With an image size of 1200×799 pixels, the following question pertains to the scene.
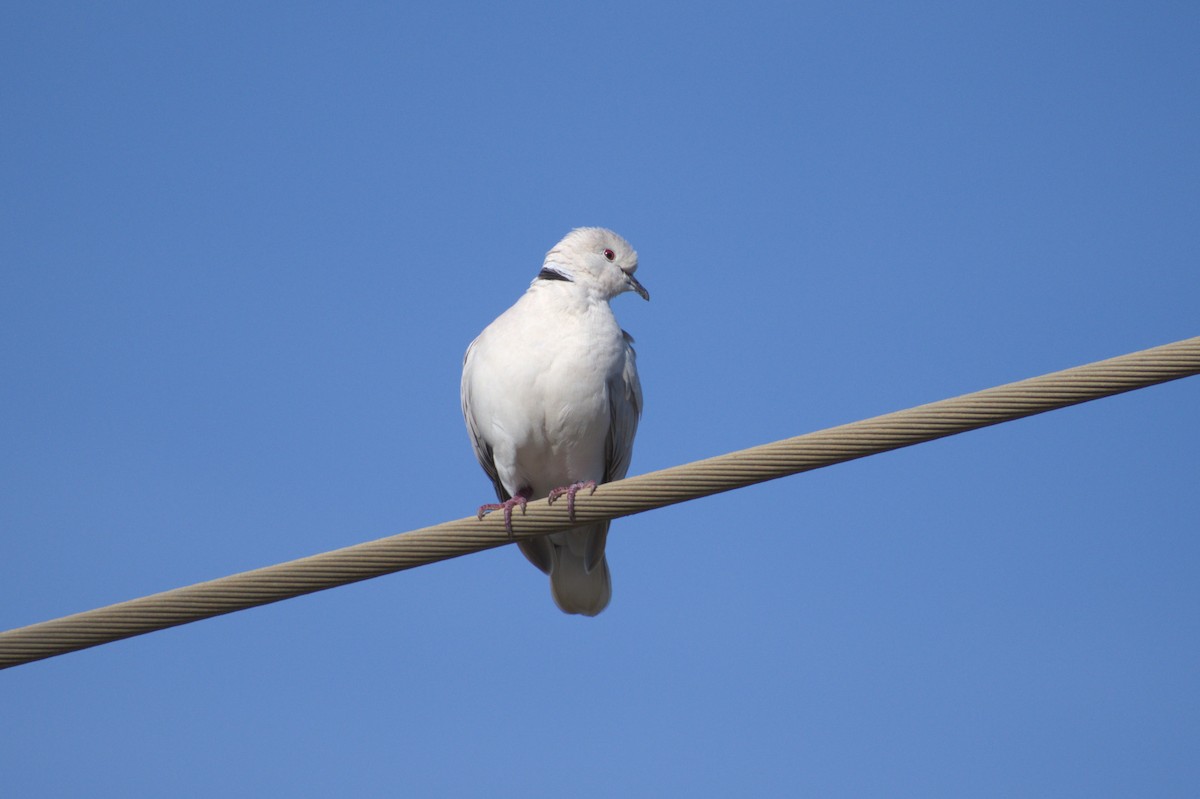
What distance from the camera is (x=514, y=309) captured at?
7.55m

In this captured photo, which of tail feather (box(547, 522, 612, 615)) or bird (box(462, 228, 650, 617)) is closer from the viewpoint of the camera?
bird (box(462, 228, 650, 617))

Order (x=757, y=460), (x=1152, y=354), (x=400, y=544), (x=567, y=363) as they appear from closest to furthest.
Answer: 1. (x=1152, y=354)
2. (x=757, y=460)
3. (x=400, y=544)
4. (x=567, y=363)

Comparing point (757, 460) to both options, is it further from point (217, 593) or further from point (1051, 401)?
point (217, 593)

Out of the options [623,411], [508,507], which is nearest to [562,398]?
[623,411]

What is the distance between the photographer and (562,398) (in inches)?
282

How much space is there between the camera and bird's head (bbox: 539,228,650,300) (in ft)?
25.8

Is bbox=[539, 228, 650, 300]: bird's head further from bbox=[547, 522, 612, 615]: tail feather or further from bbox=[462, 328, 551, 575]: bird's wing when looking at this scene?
bbox=[547, 522, 612, 615]: tail feather

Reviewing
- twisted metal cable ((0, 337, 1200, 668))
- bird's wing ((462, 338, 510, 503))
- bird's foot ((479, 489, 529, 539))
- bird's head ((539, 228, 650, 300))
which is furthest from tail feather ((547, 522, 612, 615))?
twisted metal cable ((0, 337, 1200, 668))

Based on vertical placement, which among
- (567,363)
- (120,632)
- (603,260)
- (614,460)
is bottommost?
(120,632)

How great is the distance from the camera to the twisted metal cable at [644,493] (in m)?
4.20

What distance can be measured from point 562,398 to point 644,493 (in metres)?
2.42

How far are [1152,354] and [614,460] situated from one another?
3942mm

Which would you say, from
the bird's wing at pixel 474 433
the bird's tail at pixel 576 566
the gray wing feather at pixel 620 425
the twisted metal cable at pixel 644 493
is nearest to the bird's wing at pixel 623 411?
the gray wing feather at pixel 620 425

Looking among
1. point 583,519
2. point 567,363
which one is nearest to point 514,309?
point 567,363
